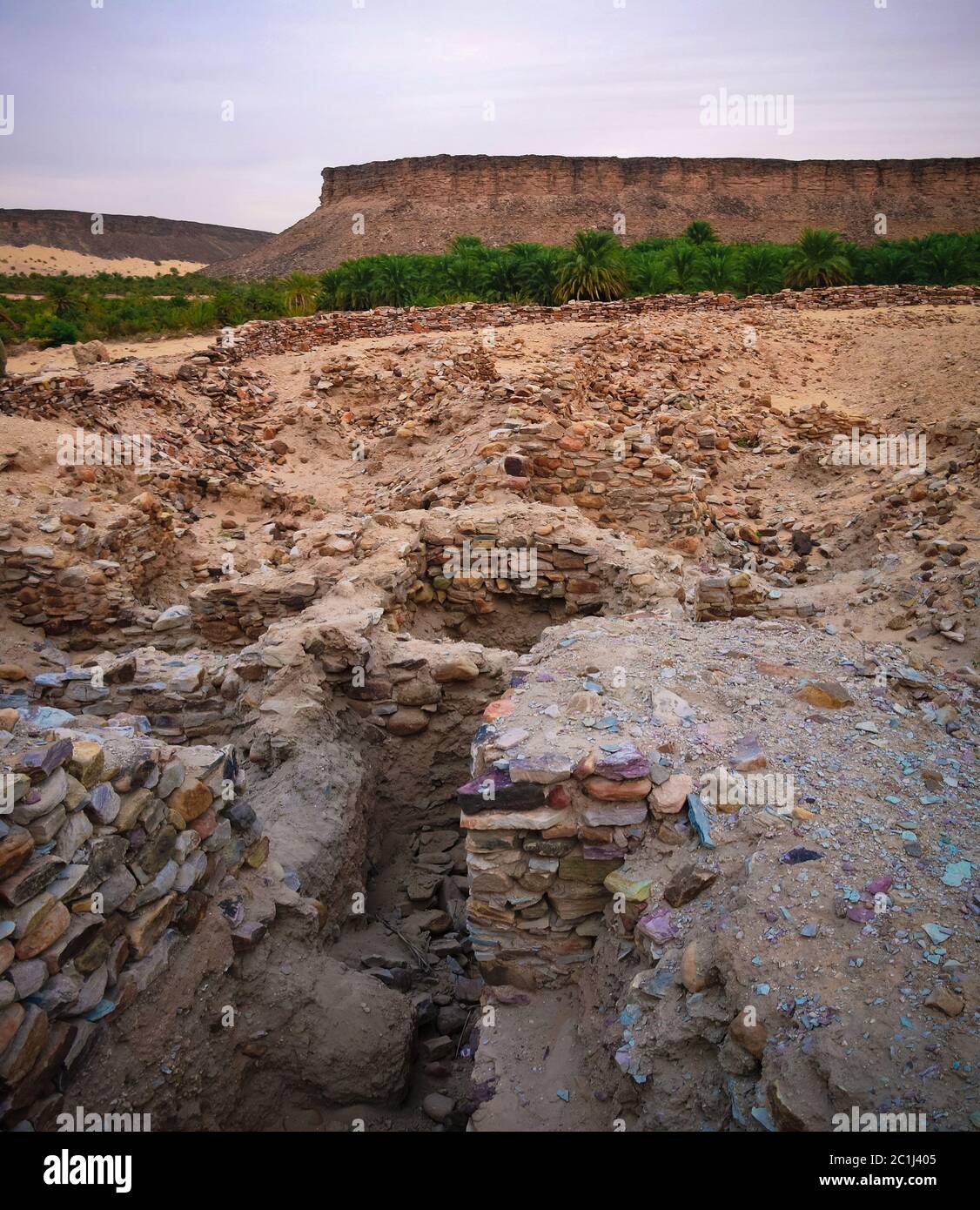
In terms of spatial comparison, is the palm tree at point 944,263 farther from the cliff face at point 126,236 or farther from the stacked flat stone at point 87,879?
the cliff face at point 126,236

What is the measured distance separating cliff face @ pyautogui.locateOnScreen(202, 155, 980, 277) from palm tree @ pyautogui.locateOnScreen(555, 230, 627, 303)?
2724cm

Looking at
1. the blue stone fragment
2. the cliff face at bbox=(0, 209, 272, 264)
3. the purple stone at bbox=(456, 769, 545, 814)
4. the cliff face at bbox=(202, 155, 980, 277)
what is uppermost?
the cliff face at bbox=(0, 209, 272, 264)

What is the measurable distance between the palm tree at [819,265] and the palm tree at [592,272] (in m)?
5.03

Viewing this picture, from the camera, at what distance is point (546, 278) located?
1911 centimetres

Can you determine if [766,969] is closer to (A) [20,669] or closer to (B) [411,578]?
(B) [411,578]

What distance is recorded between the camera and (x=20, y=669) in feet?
21.0

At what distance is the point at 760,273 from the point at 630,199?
1159 inches

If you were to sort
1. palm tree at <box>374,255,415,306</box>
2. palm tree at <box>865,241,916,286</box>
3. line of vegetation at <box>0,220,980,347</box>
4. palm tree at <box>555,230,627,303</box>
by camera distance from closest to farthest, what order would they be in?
palm tree at <box>555,230,627,303</box>, line of vegetation at <box>0,220,980,347</box>, palm tree at <box>374,255,415,306</box>, palm tree at <box>865,241,916,286</box>

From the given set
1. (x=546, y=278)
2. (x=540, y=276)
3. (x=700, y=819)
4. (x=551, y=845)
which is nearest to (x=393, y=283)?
(x=540, y=276)

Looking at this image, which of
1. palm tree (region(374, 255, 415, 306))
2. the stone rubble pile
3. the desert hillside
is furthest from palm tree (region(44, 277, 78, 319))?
the desert hillside

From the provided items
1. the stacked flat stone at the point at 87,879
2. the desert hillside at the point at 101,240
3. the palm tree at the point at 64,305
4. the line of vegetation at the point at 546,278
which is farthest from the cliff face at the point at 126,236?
the stacked flat stone at the point at 87,879

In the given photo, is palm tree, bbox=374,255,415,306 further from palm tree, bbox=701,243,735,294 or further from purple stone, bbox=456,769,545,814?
purple stone, bbox=456,769,545,814

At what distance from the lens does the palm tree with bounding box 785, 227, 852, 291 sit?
20.1 meters

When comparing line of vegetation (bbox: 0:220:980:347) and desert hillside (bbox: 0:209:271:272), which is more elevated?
desert hillside (bbox: 0:209:271:272)
